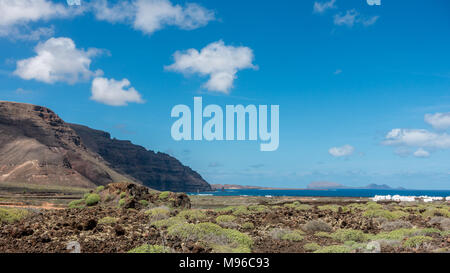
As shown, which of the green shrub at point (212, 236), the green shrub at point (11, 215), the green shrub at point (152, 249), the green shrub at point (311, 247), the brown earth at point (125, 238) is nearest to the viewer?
the green shrub at point (152, 249)

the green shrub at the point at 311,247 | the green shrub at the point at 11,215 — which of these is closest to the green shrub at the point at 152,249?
the green shrub at the point at 311,247

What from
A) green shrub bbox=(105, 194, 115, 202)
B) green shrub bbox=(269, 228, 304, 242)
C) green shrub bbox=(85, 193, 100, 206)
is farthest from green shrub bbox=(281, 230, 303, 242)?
green shrub bbox=(85, 193, 100, 206)

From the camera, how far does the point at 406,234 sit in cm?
1372

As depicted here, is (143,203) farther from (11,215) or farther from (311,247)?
(311,247)

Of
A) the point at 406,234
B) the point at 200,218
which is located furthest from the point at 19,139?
the point at 406,234

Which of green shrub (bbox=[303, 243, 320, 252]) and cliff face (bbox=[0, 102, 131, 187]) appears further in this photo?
cliff face (bbox=[0, 102, 131, 187])

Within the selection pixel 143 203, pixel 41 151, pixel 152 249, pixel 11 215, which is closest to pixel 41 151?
pixel 41 151

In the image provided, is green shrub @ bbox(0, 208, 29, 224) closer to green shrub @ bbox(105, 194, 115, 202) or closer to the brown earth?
the brown earth

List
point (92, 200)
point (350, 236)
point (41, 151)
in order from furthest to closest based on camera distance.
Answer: point (41, 151), point (92, 200), point (350, 236)

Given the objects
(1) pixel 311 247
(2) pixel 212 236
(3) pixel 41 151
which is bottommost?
(1) pixel 311 247

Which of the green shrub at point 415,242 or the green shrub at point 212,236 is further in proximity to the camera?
the green shrub at point 212,236

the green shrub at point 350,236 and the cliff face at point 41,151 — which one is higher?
the cliff face at point 41,151

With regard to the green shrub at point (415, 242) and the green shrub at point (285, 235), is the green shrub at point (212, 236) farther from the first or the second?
the green shrub at point (415, 242)

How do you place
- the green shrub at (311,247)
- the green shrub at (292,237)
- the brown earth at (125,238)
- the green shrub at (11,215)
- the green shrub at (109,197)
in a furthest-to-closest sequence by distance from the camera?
the green shrub at (109,197)
the green shrub at (11,215)
the green shrub at (292,237)
the green shrub at (311,247)
the brown earth at (125,238)
